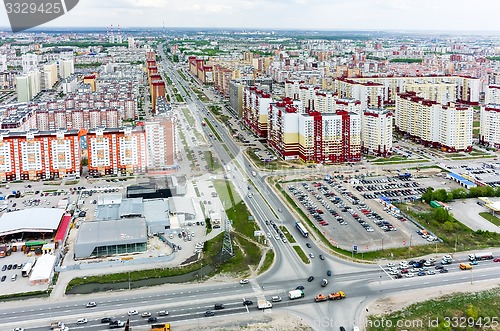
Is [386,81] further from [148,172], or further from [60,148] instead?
[60,148]

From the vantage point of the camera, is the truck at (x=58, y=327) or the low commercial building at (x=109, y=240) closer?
the truck at (x=58, y=327)

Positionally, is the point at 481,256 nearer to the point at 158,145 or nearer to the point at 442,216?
the point at 442,216

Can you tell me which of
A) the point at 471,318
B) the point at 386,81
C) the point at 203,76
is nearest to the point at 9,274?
the point at 471,318

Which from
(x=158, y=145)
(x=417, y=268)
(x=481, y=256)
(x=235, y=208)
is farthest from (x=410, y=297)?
(x=158, y=145)

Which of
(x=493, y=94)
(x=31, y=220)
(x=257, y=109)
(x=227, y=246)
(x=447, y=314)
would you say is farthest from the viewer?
(x=493, y=94)

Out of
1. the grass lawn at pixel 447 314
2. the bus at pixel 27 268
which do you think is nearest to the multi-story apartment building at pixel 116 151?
the bus at pixel 27 268

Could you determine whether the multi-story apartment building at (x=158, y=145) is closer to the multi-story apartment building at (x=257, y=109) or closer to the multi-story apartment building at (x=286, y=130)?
the multi-story apartment building at (x=286, y=130)
